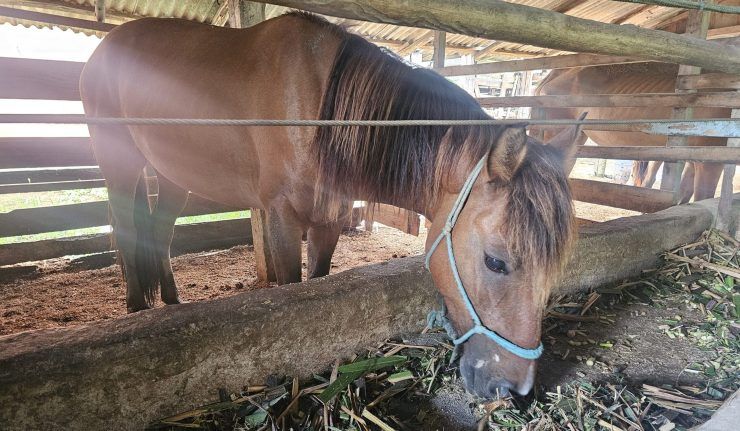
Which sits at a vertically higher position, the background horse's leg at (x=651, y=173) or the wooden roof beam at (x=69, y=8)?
the wooden roof beam at (x=69, y=8)

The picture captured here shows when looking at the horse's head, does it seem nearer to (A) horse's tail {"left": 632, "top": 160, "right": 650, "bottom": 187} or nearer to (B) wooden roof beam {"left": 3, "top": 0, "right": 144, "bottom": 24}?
(B) wooden roof beam {"left": 3, "top": 0, "right": 144, "bottom": 24}

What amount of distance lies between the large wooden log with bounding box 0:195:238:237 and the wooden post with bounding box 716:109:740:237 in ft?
16.5

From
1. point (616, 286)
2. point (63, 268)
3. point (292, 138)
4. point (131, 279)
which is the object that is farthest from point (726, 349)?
point (63, 268)

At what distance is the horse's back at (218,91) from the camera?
1.93m

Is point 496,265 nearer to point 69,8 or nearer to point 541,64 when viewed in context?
point 541,64

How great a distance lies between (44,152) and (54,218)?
72 cm

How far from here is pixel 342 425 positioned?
135cm

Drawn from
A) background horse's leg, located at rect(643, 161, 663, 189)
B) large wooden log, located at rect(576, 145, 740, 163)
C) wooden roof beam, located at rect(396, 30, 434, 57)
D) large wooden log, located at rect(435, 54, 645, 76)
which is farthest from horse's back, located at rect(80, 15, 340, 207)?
background horse's leg, located at rect(643, 161, 663, 189)

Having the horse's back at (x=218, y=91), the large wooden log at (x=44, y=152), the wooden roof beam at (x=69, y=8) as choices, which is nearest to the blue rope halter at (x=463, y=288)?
the horse's back at (x=218, y=91)

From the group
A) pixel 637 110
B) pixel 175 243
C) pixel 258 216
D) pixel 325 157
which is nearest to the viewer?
pixel 325 157

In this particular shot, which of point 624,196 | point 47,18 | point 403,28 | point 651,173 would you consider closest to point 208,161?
point 47,18

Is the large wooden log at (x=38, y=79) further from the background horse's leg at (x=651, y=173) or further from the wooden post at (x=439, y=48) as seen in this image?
the background horse's leg at (x=651, y=173)

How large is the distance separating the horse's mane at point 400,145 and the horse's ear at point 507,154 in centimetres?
5

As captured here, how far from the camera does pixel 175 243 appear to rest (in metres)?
4.47
